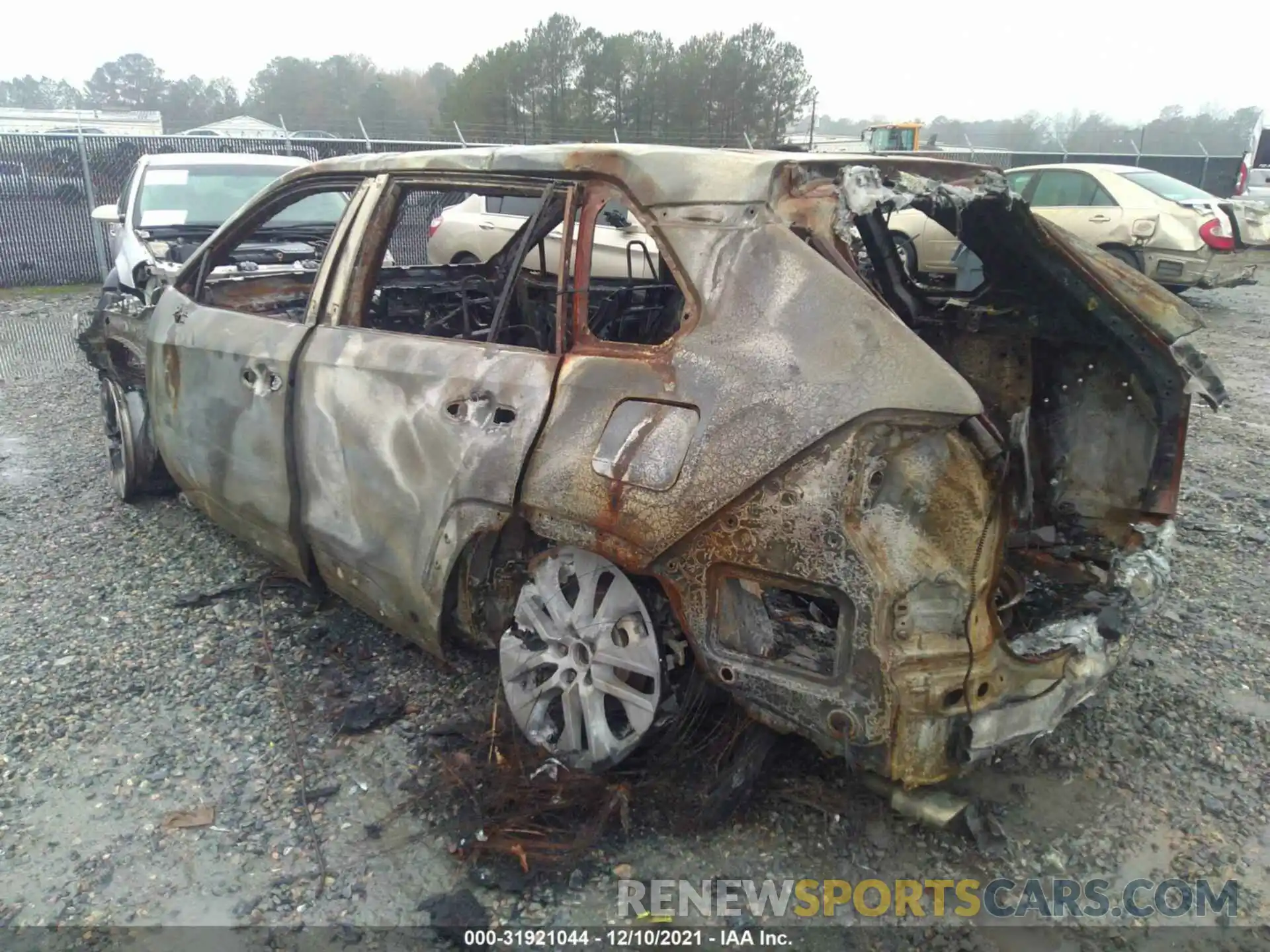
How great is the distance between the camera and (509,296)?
2877 millimetres

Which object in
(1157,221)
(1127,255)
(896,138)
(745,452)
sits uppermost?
(896,138)

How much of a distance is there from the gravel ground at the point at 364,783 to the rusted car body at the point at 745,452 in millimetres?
358

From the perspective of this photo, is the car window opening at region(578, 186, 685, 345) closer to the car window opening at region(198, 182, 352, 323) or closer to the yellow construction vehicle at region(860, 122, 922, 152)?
the car window opening at region(198, 182, 352, 323)

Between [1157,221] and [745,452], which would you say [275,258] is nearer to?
[745,452]

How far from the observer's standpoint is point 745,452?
2.16 m

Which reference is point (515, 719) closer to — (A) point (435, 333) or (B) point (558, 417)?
(B) point (558, 417)

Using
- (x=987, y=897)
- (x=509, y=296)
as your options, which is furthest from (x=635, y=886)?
(x=509, y=296)

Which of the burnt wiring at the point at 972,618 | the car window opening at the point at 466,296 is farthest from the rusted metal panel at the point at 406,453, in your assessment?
the burnt wiring at the point at 972,618

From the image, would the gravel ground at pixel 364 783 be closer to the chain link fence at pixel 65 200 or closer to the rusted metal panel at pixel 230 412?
the rusted metal panel at pixel 230 412

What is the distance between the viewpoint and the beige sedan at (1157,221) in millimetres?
9992

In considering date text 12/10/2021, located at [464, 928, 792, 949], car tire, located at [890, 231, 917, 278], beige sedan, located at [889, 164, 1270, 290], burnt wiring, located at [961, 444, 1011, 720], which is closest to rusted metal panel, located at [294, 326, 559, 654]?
date text 12/10/2021, located at [464, 928, 792, 949]

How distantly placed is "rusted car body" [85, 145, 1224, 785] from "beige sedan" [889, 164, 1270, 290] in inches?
260

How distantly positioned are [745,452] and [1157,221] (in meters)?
10.0

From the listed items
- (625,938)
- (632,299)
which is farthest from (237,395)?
(625,938)
